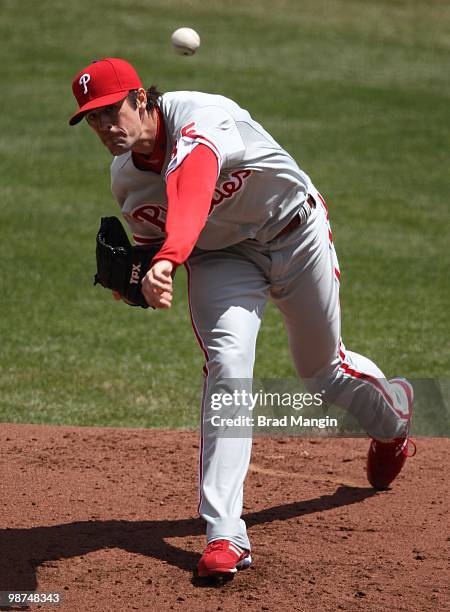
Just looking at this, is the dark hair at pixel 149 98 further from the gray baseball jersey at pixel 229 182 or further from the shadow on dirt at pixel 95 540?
the shadow on dirt at pixel 95 540

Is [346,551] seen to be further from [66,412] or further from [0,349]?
[0,349]

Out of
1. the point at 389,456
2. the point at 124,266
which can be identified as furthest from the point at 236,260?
the point at 389,456

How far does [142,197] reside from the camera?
13.7ft

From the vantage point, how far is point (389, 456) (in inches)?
196

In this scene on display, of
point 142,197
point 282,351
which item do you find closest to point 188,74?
point 282,351

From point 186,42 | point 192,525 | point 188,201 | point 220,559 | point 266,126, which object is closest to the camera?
point 188,201

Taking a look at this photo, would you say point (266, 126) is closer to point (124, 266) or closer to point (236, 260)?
point (236, 260)

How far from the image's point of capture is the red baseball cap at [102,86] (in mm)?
3916

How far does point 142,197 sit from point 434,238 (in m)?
7.01

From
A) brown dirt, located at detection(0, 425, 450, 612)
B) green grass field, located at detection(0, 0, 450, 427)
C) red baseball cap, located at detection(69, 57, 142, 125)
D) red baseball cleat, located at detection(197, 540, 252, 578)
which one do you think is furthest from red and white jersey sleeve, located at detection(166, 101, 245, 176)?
green grass field, located at detection(0, 0, 450, 427)

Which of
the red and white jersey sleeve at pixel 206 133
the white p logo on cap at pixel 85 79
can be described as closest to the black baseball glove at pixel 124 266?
the red and white jersey sleeve at pixel 206 133

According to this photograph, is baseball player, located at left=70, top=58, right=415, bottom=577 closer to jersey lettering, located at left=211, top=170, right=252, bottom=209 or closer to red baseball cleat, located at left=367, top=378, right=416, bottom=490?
jersey lettering, located at left=211, top=170, right=252, bottom=209

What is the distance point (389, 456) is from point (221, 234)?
4.80 ft

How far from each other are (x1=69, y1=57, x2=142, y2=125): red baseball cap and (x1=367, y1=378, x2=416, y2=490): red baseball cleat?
191 centimetres
